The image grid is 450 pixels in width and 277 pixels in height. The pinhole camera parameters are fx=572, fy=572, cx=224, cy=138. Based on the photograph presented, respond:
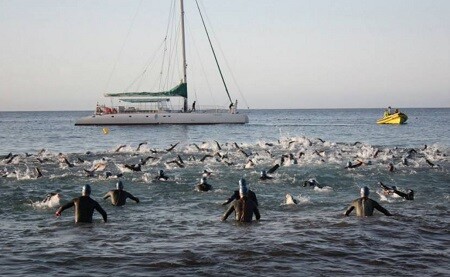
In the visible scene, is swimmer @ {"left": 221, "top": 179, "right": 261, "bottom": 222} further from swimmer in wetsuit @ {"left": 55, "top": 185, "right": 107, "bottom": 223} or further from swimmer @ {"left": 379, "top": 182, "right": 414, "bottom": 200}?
swimmer @ {"left": 379, "top": 182, "right": 414, "bottom": 200}

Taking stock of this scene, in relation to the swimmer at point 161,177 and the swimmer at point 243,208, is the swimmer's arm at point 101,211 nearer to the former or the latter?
the swimmer at point 243,208

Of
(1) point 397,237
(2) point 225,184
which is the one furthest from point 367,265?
(2) point 225,184

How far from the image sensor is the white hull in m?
78.9

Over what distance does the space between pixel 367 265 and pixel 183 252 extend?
405 centimetres

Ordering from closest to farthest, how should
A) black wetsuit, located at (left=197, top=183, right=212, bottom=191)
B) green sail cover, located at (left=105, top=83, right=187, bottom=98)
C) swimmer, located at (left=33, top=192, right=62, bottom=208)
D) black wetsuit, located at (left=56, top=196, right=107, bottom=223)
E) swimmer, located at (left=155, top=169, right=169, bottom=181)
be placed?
black wetsuit, located at (left=56, top=196, right=107, bottom=223) → swimmer, located at (left=33, top=192, right=62, bottom=208) → black wetsuit, located at (left=197, top=183, right=212, bottom=191) → swimmer, located at (left=155, top=169, right=169, bottom=181) → green sail cover, located at (left=105, top=83, right=187, bottom=98)

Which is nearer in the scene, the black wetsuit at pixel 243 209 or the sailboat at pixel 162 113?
the black wetsuit at pixel 243 209

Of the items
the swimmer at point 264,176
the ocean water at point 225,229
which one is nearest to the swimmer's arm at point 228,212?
the ocean water at point 225,229

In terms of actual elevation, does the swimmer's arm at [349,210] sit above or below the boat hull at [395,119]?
below

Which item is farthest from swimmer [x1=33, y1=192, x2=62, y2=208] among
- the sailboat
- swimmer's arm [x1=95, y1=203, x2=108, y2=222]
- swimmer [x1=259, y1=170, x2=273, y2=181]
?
the sailboat

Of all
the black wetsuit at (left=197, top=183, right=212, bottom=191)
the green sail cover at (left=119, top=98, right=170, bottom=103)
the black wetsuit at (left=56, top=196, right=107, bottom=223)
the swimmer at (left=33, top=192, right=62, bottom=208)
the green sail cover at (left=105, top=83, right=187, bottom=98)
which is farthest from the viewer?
the green sail cover at (left=119, top=98, right=170, bottom=103)

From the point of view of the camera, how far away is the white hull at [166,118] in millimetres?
78875

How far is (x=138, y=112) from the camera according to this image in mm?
81688

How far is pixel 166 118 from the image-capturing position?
78.6 meters

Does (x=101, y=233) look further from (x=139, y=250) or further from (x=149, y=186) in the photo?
(x=149, y=186)
